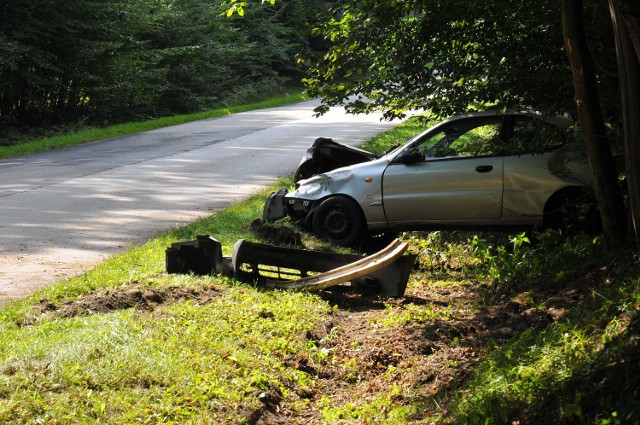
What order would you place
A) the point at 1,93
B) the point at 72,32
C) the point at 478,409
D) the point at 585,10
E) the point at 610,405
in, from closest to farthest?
the point at 610,405 < the point at 478,409 < the point at 585,10 < the point at 1,93 < the point at 72,32

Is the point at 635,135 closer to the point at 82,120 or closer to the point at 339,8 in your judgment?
the point at 339,8

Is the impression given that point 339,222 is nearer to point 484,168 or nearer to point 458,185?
point 458,185

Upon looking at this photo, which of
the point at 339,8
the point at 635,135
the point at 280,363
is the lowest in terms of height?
the point at 280,363

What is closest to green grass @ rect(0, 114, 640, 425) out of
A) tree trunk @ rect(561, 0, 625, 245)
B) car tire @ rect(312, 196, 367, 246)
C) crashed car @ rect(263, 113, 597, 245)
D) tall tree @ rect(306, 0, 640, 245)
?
tree trunk @ rect(561, 0, 625, 245)

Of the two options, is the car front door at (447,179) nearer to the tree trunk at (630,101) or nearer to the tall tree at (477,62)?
the tall tree at (477,62)

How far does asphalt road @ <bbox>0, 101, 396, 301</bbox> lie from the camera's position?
10.3 meters

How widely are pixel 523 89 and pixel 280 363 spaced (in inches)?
189

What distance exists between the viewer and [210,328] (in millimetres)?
7059

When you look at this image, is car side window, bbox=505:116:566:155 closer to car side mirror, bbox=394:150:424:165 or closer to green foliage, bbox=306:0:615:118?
green foliage, bbox=306:0:615:118

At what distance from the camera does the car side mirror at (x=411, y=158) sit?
10.9 metres

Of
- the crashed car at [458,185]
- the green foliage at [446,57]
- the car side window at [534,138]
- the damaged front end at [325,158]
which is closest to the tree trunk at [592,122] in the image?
the green foliage at [446,57]

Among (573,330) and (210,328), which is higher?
(573,330)

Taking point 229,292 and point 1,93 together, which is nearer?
point 229,292

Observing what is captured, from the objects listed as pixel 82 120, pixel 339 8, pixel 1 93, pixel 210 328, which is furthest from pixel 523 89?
pixel 82 120
